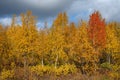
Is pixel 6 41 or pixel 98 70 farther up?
pixel 6 41

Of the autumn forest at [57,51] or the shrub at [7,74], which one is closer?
the shrub at [7,74]

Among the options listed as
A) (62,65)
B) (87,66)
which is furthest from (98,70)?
(62,65)

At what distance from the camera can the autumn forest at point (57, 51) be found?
51156 mm

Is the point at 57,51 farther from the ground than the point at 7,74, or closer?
farther from the ground

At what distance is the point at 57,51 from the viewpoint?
55.2 meters

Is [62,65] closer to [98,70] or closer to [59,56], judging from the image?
[59,56]

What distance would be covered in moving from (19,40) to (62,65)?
9788mm

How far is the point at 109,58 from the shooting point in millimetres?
61844

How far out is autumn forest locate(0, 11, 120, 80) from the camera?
168 ft

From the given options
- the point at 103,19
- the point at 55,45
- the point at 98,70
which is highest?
the point at 103,19

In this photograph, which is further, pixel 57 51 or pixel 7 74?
pixel 57 51

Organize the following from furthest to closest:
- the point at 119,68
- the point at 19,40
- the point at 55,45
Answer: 1. the point at 55,45
2. the point at 19,40
3. the point at 119,68

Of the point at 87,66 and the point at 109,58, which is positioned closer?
the point at 87,66

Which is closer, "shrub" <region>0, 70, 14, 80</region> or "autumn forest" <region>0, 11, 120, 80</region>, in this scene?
"shrub" <region>0, 70, 14, 80</region>
